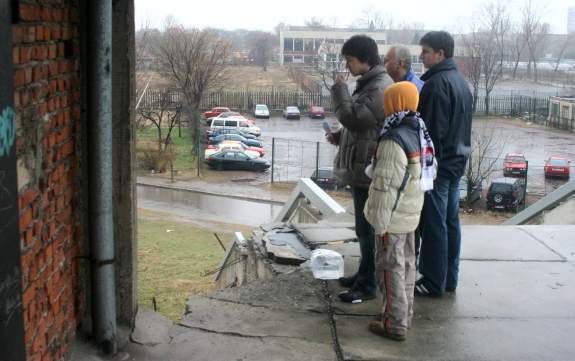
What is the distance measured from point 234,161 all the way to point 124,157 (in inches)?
1440

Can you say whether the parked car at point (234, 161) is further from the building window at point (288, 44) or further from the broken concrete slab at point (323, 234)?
the building window at point (288, 44)

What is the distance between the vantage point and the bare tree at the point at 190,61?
52.1 meters

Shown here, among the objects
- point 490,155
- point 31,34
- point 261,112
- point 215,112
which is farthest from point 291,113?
point 31,34

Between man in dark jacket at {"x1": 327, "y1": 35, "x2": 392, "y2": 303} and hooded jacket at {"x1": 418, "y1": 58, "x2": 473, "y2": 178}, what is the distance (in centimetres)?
35

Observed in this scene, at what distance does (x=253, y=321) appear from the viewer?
5.52 meters

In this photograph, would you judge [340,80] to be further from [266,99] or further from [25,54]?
[266,99]

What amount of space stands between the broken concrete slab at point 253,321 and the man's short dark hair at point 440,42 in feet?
7.05

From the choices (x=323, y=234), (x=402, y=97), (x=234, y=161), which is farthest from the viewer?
(x=234, y=161)

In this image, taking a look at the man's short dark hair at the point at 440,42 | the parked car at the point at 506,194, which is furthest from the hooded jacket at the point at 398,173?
the parked car at the point at 506,194

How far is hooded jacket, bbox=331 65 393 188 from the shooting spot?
5.38 m

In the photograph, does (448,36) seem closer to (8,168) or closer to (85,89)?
(85,89)

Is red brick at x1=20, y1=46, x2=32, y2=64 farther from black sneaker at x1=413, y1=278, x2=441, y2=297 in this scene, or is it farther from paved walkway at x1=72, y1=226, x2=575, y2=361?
black sneaker at x1=413, y1=278, x2=441, y2=297

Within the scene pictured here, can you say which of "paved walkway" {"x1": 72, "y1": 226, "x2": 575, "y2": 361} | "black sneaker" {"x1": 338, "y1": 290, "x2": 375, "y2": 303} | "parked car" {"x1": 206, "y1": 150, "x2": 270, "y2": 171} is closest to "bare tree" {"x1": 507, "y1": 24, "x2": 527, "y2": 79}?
"parked car" {"x1": 206, "y1": 150, "x2": 270, "y2": 171}

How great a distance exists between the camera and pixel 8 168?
2727 mm
